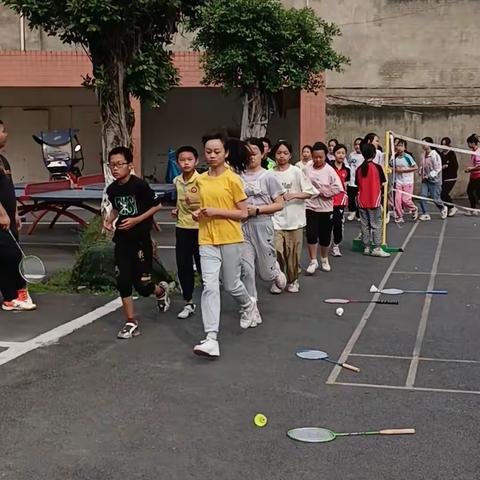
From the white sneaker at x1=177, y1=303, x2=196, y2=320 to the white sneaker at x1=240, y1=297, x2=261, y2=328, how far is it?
0.62m

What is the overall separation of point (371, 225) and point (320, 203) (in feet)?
5.51

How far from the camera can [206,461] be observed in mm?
4098

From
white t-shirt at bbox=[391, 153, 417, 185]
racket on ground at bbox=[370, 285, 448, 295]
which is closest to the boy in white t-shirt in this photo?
white t-shirt at bbox=[391, 153, 417, 185]

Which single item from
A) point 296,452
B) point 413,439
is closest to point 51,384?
point 296,452

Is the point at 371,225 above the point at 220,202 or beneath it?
beneath

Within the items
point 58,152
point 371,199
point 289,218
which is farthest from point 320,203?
point 58,152

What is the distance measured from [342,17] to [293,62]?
323 inches

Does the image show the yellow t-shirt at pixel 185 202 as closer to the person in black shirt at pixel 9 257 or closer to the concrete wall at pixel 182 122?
the person in black shirt at pixel 9 257

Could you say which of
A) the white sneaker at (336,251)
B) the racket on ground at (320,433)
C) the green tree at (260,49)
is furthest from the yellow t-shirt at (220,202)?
the green tree at (260,49)

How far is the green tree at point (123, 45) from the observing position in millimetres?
8570

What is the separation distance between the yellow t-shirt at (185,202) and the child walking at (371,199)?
4280mm

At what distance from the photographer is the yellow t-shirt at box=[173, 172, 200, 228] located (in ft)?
24.0

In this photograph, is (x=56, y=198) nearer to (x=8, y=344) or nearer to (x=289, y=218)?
(x=289, y=218)

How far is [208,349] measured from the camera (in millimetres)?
5914
